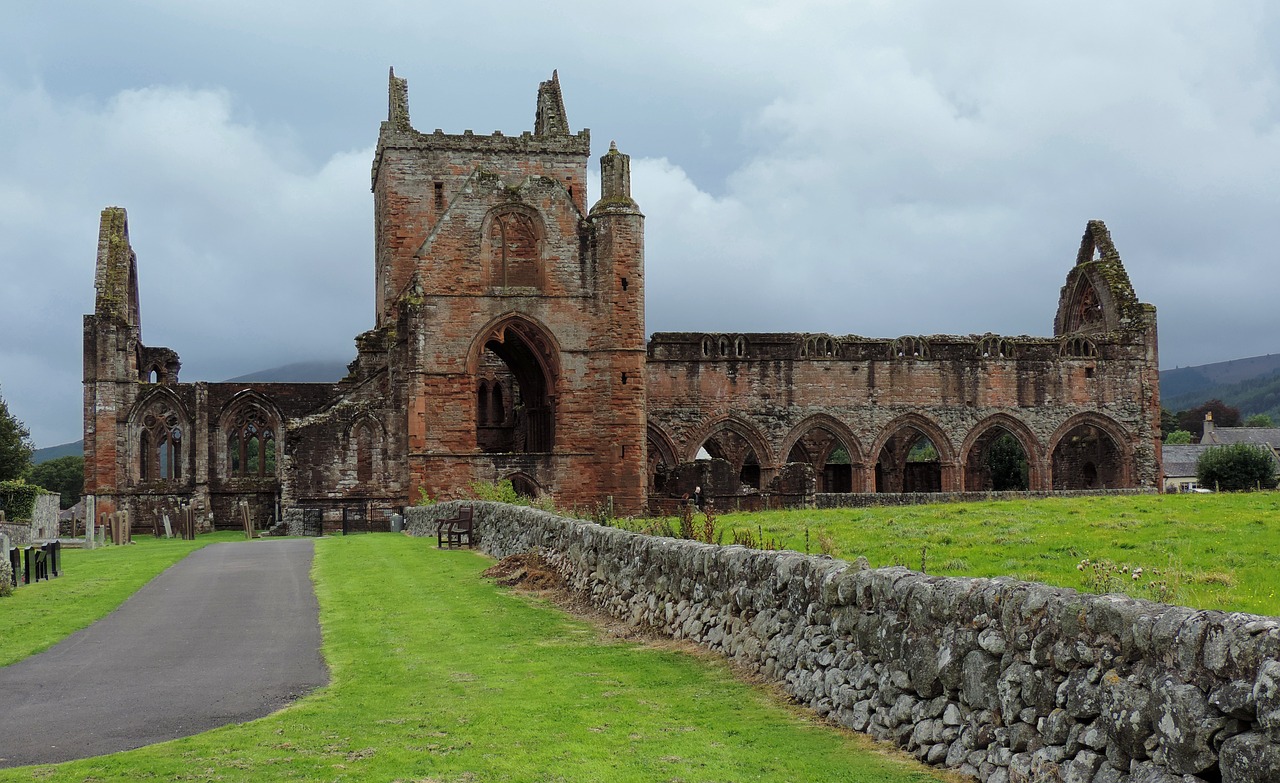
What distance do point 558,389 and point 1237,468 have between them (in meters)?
27.0

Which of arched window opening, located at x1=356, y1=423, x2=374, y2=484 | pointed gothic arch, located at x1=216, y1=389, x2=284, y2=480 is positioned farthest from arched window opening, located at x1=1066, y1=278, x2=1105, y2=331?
pointed gothic arch, located at x1=216, y1=389, x2=284, y2=480

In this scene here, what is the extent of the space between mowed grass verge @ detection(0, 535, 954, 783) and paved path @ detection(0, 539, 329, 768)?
40 cm

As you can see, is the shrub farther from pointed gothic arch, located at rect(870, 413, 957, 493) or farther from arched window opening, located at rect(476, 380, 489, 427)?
pointed gothic arch, located at rect(870, 413, 957, 493)

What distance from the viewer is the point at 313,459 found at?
38469 millimetres

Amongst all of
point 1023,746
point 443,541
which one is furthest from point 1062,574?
point 443,541

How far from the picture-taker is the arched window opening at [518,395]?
39.7 meters

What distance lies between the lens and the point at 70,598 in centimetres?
1719

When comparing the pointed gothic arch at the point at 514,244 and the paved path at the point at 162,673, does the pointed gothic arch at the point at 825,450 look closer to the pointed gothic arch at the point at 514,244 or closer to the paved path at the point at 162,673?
the pointed gothic arch at the point at 514,244

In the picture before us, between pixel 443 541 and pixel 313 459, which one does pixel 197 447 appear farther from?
pixel 443 541

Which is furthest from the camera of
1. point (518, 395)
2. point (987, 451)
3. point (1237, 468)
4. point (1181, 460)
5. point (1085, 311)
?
point (1181, 460)

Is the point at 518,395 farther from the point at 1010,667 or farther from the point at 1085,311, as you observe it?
the point at 1010,667

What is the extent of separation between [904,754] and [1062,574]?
5088 millimetres

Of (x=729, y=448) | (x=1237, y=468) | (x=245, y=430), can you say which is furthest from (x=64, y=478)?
(x=1237, y=468)

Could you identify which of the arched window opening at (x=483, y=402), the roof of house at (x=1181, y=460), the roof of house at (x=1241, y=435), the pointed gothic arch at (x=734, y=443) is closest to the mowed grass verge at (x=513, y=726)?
the pointed gothic arch at (x=734, y=443)
